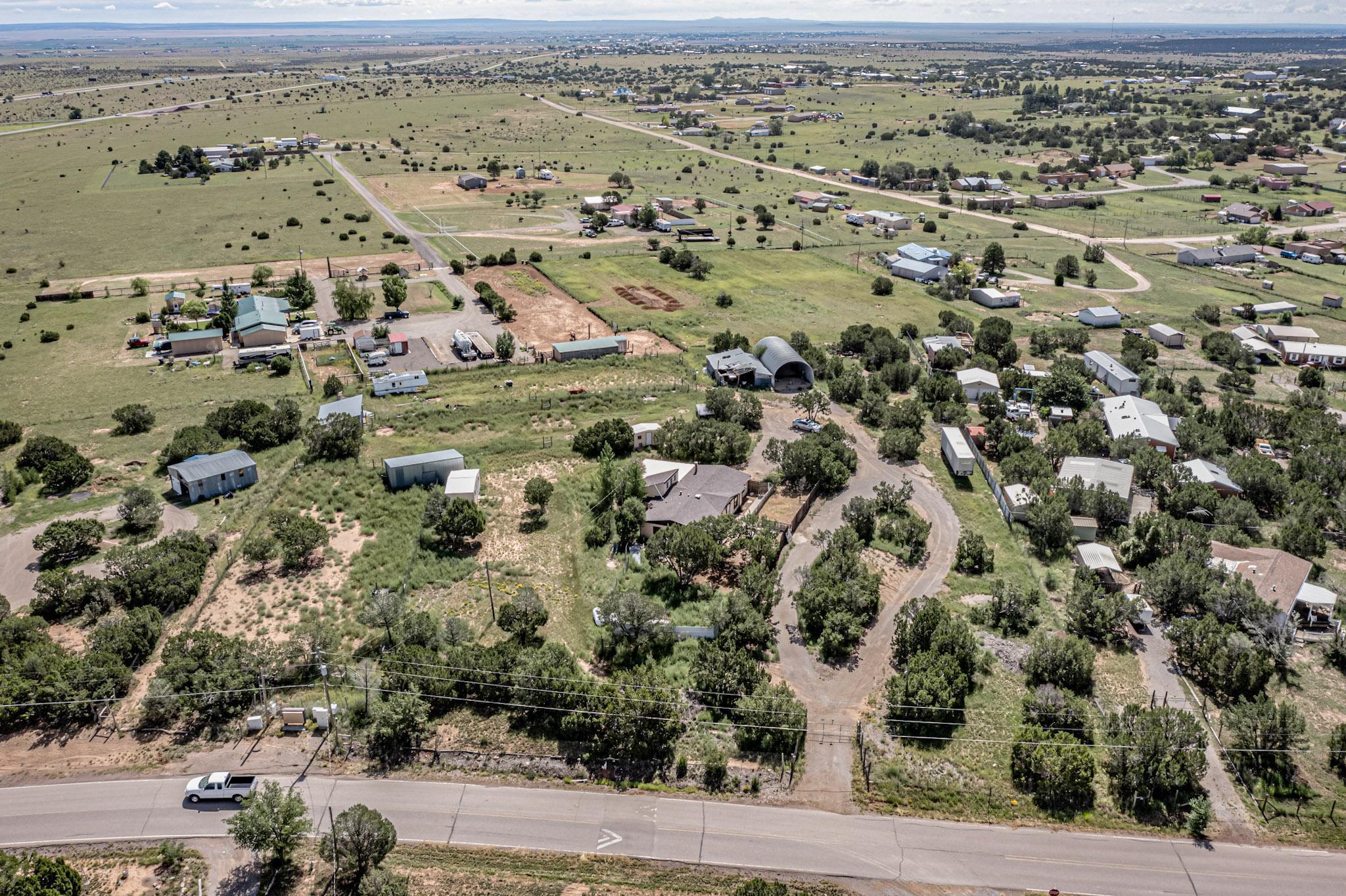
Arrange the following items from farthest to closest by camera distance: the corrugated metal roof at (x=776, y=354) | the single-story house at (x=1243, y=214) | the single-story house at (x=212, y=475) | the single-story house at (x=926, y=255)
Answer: the single-story house at (x=1243, y=214), the single-story house at (x=926, y=255), the corrugated metal roof at (x=776, y=354), the single-story house at (x=212, y=475)

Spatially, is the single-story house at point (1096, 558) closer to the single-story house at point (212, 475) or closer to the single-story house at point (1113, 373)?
the single-story house at point (1113, 373)

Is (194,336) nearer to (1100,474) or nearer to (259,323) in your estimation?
(259,323)

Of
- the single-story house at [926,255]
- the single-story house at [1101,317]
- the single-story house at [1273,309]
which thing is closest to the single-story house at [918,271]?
the single-story house at [926,255]

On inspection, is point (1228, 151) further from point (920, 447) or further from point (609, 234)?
point (920, 447)

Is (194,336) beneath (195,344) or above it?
above

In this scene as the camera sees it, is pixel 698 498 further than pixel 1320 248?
No

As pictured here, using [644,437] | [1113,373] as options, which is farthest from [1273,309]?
[644,437]
